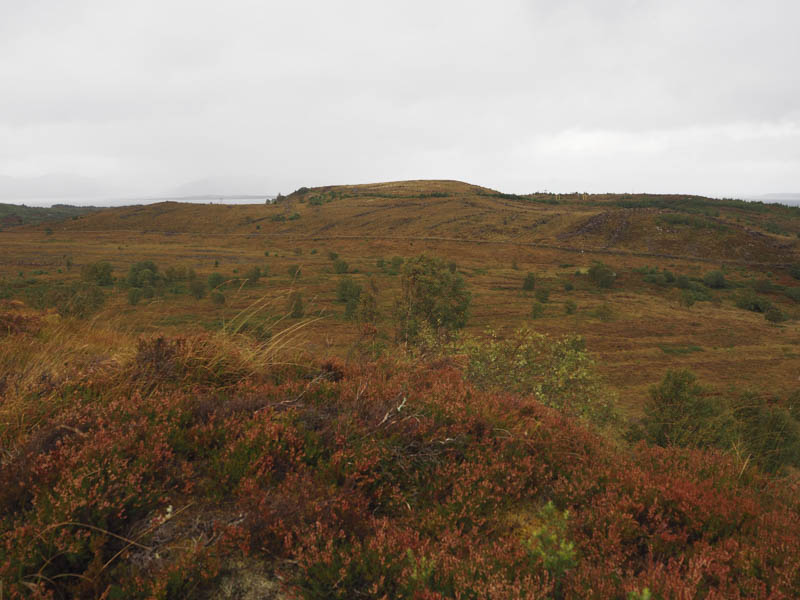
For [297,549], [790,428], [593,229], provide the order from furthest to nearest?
[593,229] < [790,428] < [297,549]

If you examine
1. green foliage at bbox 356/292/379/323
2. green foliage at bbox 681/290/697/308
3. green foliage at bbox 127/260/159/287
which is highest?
green foliage at bbox 127/260/159/287

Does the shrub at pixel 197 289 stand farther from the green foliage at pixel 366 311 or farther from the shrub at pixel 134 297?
the green foliage at pixel 366 311

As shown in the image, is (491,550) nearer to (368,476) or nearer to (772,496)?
(368,476)

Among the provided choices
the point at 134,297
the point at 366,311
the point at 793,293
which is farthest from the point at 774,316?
the point at 134,297

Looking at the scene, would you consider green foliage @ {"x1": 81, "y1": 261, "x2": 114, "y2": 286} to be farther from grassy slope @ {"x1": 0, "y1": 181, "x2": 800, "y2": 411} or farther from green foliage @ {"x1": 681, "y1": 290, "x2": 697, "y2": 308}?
green foliage @ {"x1": 681, "y1": 290, "x2": 697, "y2": 308}

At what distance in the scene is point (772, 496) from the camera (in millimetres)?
3135

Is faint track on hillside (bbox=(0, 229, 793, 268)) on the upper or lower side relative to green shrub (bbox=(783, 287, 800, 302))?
upper

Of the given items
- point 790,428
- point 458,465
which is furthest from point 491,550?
point 790,428

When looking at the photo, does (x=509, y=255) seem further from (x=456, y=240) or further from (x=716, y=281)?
(x=716, y=281)

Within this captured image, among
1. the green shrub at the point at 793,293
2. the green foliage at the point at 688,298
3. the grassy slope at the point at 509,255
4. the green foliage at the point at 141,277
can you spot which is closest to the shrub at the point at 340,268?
the grassy slope at the point at 509,255

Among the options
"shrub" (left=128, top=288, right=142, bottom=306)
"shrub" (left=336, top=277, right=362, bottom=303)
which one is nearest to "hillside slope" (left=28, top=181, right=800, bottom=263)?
"shrub" (left=336, top=277, right=362, bottom=303)

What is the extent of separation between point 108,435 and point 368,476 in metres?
1.79

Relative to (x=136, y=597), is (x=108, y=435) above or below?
above

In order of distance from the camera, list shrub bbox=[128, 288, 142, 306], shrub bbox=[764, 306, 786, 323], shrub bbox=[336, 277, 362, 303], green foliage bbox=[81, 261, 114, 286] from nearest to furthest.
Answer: shrub bbox=[128, 288, 142, 306] < shrub bbox=[336, 277, 362, 303] < green foliage bbox=[81, 261, 114, 286] < shrub bbox=[764, 306, 786, 323]
